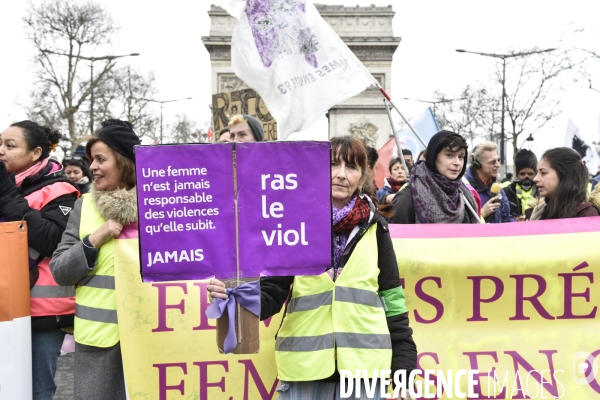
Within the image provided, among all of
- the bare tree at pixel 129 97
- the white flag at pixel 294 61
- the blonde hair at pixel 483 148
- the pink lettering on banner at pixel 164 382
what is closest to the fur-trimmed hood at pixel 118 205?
the pink lettering on banner at pixel 164 382

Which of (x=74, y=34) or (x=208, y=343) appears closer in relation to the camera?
(x=208, y=343)

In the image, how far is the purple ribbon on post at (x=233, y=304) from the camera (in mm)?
2611

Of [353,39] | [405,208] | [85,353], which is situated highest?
[353,39]

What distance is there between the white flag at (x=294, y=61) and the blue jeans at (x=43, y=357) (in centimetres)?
194

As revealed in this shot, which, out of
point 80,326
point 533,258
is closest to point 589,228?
point 533,258

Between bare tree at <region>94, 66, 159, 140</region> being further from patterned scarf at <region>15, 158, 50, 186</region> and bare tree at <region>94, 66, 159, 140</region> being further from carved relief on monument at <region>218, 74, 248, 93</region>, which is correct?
patterned scarf at <region>15, 158, 50, 186</region>

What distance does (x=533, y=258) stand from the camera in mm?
4164

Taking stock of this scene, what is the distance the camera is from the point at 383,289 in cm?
308

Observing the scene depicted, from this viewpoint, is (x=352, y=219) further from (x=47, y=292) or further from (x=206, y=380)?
(x=47, y=292)

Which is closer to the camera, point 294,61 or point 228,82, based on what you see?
point 294,61

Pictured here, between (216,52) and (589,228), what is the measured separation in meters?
44.2

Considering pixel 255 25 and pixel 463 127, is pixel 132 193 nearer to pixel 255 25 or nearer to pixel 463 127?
pixel 255 25

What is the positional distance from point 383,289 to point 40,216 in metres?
1.85

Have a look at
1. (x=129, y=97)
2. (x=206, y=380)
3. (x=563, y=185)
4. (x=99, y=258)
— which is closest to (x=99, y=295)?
(x=99, y=258)
